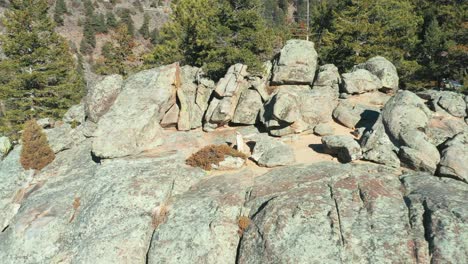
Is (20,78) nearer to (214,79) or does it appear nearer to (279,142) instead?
(214,79)

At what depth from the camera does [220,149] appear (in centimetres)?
2100

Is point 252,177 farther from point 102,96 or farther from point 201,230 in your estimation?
point 102,96

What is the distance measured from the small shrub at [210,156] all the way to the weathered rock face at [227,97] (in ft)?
14.7

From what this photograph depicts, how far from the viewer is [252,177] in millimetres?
18734

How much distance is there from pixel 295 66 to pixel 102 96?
15.9m

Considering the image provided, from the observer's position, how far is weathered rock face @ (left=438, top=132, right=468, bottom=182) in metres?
16.9

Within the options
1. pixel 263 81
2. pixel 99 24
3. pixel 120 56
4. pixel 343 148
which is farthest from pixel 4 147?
pixel 99 24

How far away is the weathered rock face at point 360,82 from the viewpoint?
28.1 metres

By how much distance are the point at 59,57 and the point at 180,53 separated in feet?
50.2

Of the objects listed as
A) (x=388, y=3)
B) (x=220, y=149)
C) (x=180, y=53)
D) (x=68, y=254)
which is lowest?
(x=68, y=254)

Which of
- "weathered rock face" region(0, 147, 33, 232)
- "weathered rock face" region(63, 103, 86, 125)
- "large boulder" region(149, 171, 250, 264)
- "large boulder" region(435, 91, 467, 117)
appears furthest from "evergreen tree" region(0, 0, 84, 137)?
"large boulder" region(435, 91, 467, 117)

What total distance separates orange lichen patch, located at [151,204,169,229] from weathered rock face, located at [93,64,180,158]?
638 cm

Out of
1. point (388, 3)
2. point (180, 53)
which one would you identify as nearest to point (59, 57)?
point (180, 53)

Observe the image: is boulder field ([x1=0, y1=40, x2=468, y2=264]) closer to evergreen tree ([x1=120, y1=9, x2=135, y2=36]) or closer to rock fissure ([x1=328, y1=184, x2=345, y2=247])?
rock fissure ([x1=328, y1=184, x2=345, y2=247])
